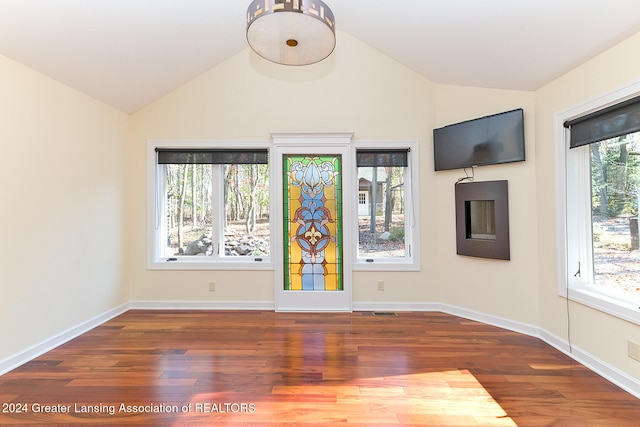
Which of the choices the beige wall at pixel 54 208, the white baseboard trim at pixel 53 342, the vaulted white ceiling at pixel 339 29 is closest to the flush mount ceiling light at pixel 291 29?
the vaulted white ceiling at pixel 339 29

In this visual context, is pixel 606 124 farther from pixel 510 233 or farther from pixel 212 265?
pixel 212 265

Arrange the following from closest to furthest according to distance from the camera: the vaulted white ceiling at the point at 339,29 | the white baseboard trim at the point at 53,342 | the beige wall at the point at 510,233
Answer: the vaulted white ceiling at the point at 339,29, the white baseboard trim at the point at 53,342, the beige wall at the point at 510,233

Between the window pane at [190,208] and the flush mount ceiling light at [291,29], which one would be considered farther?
the window pane at [190,208]

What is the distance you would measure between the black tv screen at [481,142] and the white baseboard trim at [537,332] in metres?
1.69

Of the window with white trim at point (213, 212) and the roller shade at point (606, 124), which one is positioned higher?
the roller shade at point (606, 124)

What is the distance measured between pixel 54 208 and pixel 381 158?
3.49 metres

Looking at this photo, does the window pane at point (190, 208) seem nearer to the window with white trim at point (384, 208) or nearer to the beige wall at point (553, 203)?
the window with white trim at point (384, 208)

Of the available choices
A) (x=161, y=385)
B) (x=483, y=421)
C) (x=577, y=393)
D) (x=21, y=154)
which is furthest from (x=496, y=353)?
(x=21, y=154)

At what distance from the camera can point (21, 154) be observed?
254 cm

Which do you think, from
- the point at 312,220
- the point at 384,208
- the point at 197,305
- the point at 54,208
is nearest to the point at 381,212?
the point at 384,208

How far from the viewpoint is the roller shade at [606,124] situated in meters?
2.10

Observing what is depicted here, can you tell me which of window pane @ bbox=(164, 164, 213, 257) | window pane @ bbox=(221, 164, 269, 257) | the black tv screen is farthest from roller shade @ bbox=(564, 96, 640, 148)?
window pane @ bbox=(164, 164, 213, 257)

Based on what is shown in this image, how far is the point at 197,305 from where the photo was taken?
3.90 metres

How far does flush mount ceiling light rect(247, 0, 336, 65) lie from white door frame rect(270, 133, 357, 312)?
170 centimetres
